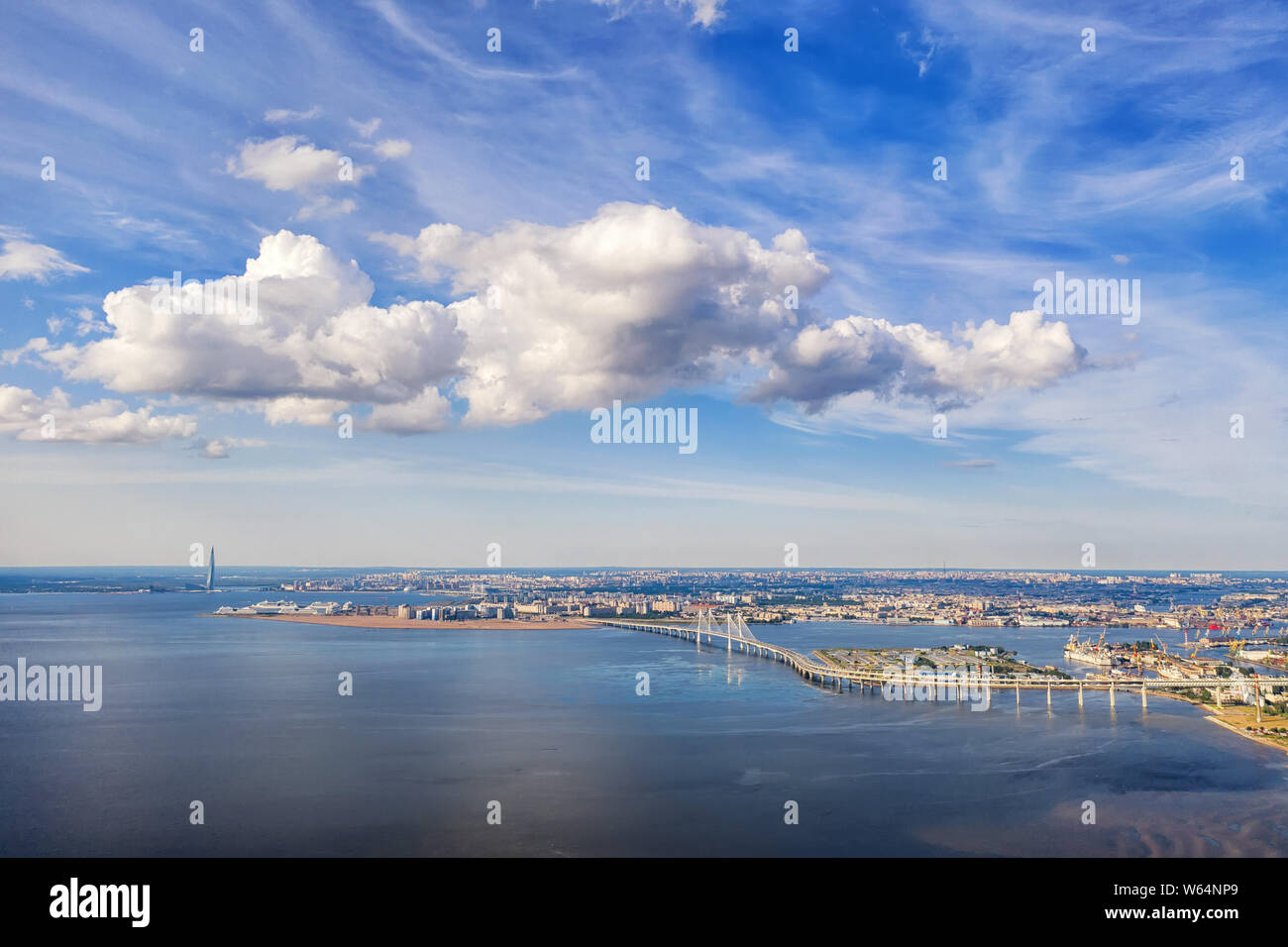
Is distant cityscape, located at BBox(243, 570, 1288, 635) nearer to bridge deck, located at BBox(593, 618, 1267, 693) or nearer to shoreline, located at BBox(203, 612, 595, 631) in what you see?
shoreline, located at BBox(203, 612, 595, 631)

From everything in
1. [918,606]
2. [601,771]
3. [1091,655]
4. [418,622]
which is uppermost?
[601,771]

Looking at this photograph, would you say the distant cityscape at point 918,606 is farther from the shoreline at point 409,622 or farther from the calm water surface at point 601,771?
the calm water surface at point 601,771

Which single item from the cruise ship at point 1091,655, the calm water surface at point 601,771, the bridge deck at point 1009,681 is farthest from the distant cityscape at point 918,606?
the calm water surface at point 601,771

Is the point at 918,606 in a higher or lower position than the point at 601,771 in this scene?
lower

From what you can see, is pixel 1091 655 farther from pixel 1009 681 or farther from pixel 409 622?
pixel 409 622

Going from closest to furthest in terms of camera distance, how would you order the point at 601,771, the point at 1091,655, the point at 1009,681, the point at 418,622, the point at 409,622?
the point at 601,771 < the point at 1009,681 < the point at 1091,655 < the point at 409,622 < the point at 418,622

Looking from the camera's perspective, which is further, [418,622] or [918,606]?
[918,606]

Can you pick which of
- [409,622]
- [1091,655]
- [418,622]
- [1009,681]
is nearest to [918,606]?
[1091,655]
